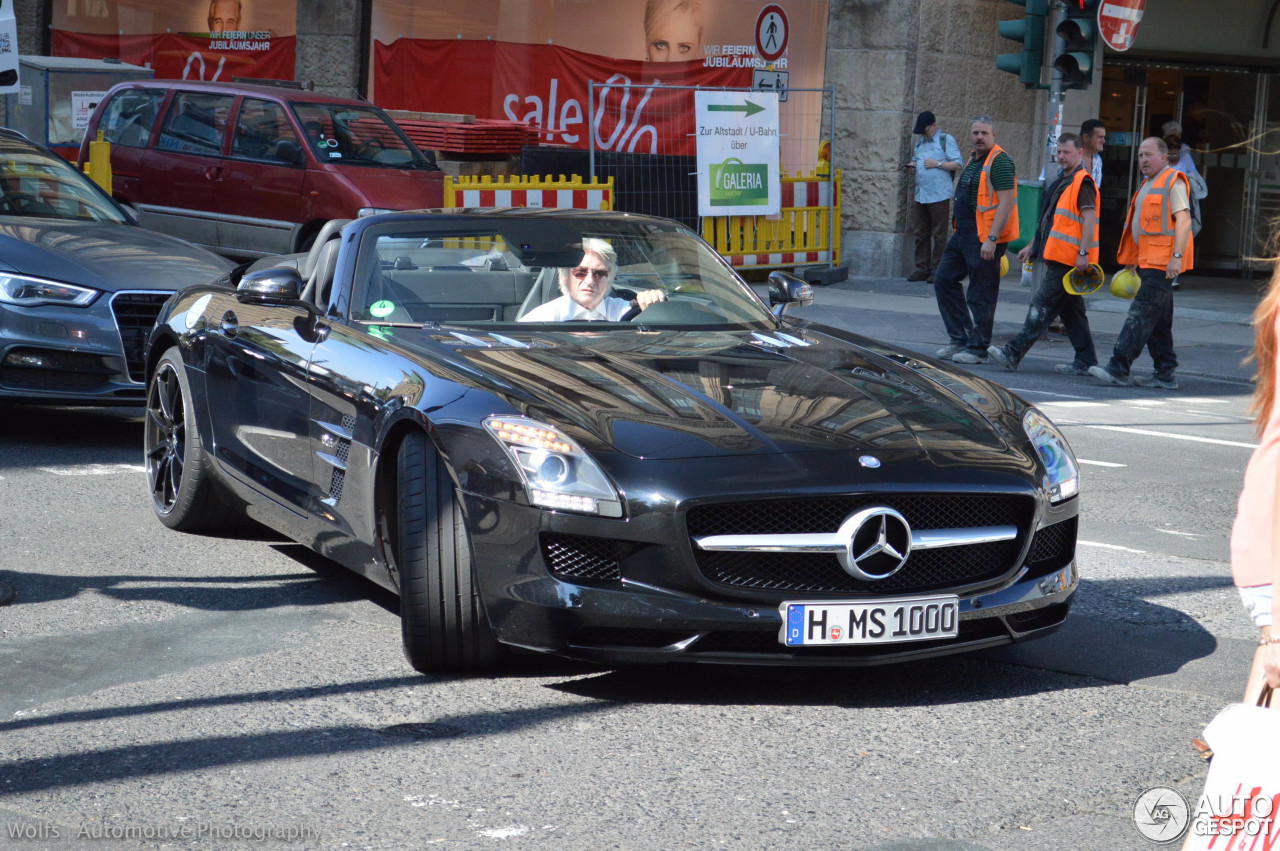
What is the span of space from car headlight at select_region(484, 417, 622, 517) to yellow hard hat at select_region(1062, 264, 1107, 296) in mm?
8898

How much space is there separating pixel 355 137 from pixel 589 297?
10322 millimetres

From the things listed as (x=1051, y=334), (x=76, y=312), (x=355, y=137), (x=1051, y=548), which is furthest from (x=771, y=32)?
(x=1051, y=548)

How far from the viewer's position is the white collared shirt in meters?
5.77

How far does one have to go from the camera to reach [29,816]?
3.57 m

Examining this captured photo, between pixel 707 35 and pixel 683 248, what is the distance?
575 inches

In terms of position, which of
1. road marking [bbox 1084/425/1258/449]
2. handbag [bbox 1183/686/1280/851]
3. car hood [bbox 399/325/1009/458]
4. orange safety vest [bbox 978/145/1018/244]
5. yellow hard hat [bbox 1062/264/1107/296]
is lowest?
road marking [bbox 1084/425/1258/449]

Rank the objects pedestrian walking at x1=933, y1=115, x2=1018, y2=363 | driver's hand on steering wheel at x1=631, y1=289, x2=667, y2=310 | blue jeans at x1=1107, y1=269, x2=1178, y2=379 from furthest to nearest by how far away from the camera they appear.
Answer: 1. pedestrian walking at x1=933, y1=115, x2=1018, y2=363
2. blue jeans at x1=1107, y1=269, x2=1178, y2=379
3. driver's hand on steering wheel at x1=631, y1=289, x2=667, y2=310

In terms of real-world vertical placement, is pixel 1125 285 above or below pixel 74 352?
above

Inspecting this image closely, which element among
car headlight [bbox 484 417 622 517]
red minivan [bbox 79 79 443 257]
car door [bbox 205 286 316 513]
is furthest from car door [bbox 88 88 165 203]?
car headlight [bbox 484 417 622 517]

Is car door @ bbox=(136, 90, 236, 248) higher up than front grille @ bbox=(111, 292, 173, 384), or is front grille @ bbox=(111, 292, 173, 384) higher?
car door @ bbox=(136, 90, 236, 248)

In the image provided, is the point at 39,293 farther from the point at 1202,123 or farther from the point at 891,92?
the point at 1202,123

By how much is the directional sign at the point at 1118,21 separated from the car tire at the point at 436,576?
11.7 m

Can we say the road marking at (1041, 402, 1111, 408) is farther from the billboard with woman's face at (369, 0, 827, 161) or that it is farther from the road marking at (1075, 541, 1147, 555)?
the billboard with woman's face at (369, 0, 827, 161)

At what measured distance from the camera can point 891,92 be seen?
61.7 feet
